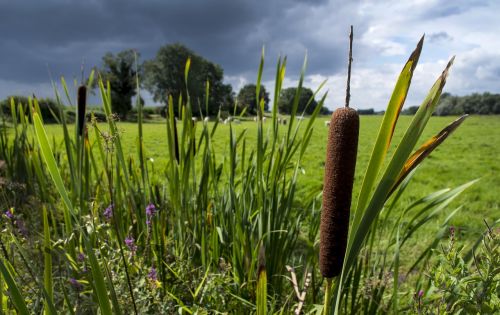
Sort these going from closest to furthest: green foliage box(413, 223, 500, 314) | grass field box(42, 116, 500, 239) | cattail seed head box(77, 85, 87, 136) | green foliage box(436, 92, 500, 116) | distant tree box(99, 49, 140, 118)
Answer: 1. green foliage box(413, 223, 500, 314)
2. cattail seed head box(77, 85, 87, 136)
3. grass field box(42, 116, 500, 239)
4. distant tree box(99, 49, 140, 118)
5. green foliage box(436, 92, 500, 116)

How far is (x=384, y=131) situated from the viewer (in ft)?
1.99

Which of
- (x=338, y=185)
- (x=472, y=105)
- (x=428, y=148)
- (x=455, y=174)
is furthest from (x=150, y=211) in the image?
(x=472, y=105)

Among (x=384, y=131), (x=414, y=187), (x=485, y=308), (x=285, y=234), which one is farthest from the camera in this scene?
(x=414, y=187)

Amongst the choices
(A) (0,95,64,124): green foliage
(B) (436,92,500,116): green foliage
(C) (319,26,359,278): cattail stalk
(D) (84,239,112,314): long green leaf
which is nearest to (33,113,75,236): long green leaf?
(D) (84,239,112,314): long green leaf

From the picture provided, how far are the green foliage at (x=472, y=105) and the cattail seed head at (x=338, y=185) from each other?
209ft

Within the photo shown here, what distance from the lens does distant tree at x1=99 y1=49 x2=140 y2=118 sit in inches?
1780

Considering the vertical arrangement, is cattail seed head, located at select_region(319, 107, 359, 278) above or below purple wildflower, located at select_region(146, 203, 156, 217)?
above

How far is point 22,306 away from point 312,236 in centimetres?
140

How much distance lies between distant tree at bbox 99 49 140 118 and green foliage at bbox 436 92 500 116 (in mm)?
46753

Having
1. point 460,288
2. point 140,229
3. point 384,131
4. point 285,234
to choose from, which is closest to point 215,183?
point 285,234

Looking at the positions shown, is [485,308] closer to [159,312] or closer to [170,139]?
[159,312]

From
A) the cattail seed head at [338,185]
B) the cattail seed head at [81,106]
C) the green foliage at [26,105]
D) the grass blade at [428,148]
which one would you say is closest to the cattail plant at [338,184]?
the cattail seed head at [338,185]

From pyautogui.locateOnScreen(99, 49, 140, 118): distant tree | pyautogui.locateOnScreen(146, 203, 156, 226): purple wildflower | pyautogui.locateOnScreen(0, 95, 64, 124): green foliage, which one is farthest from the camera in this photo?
pyautogui.locateOnScreen(99, 49, 140, 118): distant tree

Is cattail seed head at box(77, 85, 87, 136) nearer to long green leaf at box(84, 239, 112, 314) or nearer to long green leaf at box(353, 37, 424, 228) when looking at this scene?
long green leaf at box(84, 239, 112, 314)
